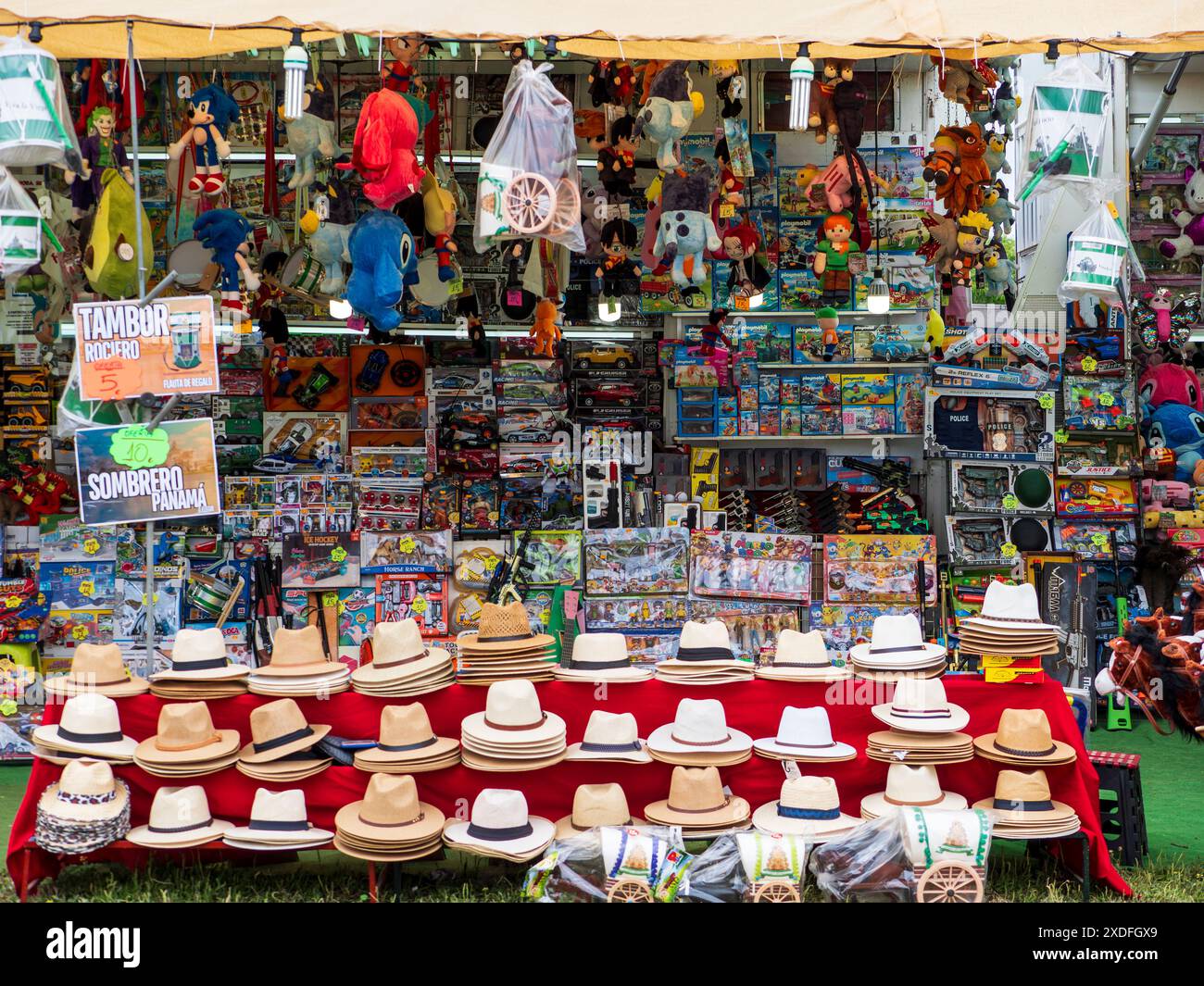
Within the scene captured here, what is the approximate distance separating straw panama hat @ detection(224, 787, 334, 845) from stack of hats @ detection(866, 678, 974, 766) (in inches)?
80.2

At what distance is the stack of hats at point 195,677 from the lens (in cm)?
484

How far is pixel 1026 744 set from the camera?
465 centimetres

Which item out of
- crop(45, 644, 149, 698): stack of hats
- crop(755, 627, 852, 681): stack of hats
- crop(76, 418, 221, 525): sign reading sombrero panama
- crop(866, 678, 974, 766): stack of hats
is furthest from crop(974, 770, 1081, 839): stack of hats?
crop(45, 644, 149, 698): stack of hats

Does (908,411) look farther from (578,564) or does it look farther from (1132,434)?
(578,564)

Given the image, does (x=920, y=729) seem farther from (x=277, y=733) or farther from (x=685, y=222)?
(x=685, y=222)

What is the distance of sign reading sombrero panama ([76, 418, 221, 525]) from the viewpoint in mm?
4586

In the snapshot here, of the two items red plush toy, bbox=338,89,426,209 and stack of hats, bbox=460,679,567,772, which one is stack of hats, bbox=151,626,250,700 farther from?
red plush toy, bbox=338,89,426,209

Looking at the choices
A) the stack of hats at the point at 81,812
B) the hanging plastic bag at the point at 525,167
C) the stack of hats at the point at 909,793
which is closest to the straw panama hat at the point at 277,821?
the stack of hats at the point at 81,812

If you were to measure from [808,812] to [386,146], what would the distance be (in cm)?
294

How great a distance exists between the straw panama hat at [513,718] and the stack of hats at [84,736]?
1.30 m

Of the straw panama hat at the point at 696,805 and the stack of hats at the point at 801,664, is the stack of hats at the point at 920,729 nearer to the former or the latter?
the stack of hats at the point at 801,664

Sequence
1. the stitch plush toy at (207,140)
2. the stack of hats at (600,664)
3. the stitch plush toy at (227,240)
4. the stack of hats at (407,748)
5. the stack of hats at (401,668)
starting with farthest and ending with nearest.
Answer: the stitch plush toy at (227,240) → the stitch plush toy at (207,140) → the stack of hats at (600,664) → the stack of hats at (401,668) → the stack of hats at (407,748)

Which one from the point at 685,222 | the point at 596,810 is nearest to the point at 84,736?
the point at 596,810
